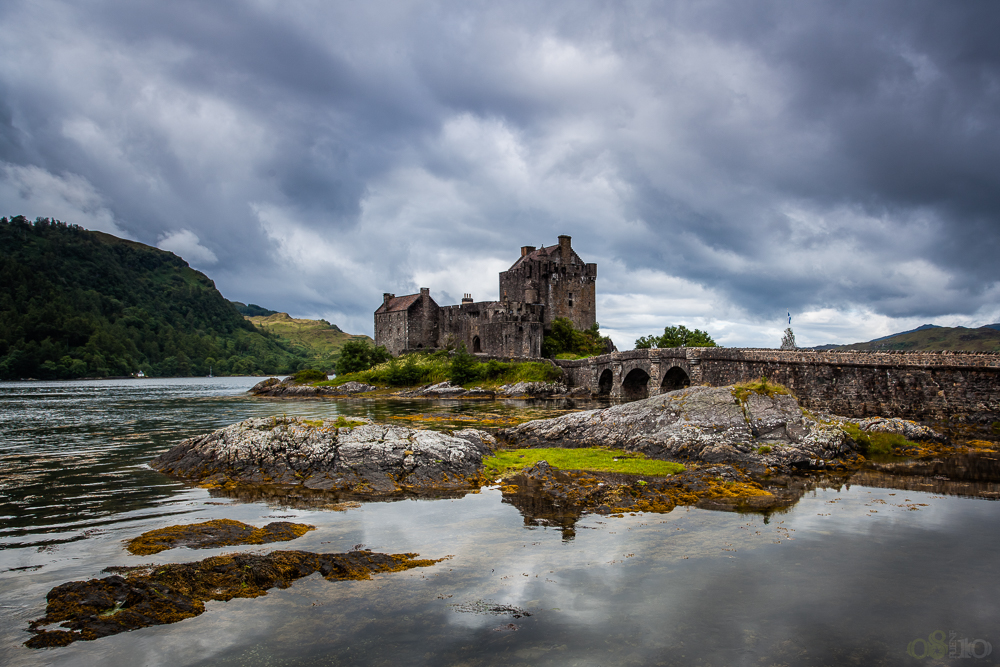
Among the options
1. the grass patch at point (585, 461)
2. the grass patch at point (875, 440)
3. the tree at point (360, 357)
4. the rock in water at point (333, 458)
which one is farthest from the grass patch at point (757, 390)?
the tree at point (360, 357)

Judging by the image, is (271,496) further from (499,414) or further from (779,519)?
(499,414)

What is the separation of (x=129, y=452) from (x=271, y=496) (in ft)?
32.2

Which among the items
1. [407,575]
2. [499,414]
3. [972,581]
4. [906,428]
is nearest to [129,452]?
[407,575]

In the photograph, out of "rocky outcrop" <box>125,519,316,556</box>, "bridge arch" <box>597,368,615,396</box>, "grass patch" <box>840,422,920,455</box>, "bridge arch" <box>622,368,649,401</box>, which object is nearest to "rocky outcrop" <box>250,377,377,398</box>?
"bridge arch" <box>597,368,615,396</box>

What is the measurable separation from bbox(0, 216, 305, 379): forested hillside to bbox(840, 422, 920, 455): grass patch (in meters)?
132

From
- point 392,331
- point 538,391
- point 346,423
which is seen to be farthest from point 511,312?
point 346,423

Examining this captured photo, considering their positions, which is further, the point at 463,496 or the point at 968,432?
the point at 968,432

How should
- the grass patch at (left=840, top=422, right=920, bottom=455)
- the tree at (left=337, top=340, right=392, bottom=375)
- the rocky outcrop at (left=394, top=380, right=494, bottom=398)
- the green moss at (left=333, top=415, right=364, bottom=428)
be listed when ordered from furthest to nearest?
the tree at (left=337, top=340, right=392, bottom=375), the rocky outcrop at (left=394, top=380, right=494, bottom=398), the grass patch at (left=840, top=422, right=920, bottom=455), the green moss at (left=333, top=415, right=364, bottom=428)

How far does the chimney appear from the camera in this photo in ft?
221

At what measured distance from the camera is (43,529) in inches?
381

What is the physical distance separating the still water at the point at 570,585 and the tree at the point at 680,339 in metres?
46.3

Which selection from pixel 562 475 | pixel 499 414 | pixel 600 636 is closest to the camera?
pixel 600 636

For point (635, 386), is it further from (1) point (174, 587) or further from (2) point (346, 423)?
(1) point (174, 587)

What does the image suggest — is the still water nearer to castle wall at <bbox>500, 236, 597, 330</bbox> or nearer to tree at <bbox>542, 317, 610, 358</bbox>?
tree at <bbox>542, 317, 610, 358</bbox>
